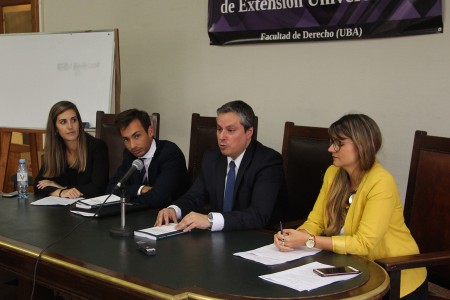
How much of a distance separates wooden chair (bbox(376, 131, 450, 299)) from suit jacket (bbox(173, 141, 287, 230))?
57 centimetres

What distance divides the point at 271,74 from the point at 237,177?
1457 millimetres

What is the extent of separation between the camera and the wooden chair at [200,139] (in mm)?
3244

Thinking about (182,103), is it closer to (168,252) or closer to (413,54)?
(413,54)

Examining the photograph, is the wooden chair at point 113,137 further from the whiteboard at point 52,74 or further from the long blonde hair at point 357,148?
the long blonde hair at point 357,148

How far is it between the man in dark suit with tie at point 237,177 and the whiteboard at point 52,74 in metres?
1.80

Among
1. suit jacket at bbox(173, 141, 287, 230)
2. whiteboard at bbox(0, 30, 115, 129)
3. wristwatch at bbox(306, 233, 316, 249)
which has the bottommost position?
wristwatch at bbox(306, 233, 316, 249)

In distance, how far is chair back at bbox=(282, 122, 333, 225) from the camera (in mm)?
2785

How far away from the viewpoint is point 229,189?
254 centimetres

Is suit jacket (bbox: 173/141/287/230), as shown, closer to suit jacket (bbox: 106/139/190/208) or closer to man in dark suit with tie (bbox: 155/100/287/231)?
man in dark suit with tie (bbox: 155/100/287/231)

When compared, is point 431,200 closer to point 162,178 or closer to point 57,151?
point 162,178

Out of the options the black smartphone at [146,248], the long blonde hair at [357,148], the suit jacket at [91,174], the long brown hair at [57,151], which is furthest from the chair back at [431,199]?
the long brown hair at [57,151]

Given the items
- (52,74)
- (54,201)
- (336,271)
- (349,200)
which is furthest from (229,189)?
(52,74)

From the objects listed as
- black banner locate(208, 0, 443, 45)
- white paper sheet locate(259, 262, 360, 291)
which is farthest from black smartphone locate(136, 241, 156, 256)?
black banner locate(208, 0, 443, 45)

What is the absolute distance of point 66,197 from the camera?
2814mm
